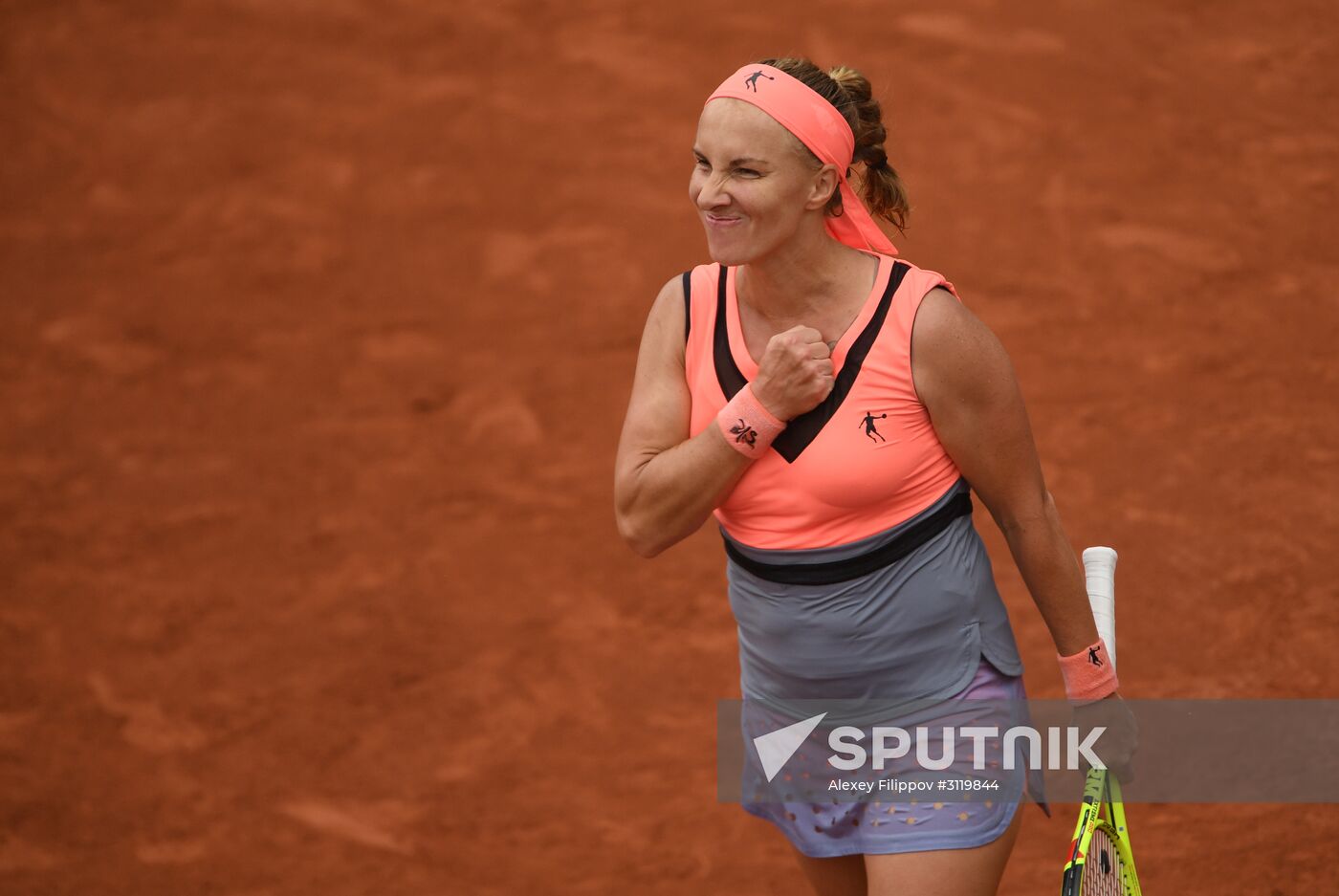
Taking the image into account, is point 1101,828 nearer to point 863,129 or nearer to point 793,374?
point 793,374

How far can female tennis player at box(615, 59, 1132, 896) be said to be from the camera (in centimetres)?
256

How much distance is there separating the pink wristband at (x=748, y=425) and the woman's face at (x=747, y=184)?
23cm

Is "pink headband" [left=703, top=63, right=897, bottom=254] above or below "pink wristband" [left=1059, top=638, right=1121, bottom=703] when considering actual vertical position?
above

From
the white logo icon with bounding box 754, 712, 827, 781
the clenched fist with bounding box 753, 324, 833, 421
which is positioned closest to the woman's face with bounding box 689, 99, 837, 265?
the clenched fist with bounding box 753, 324, 833, 421

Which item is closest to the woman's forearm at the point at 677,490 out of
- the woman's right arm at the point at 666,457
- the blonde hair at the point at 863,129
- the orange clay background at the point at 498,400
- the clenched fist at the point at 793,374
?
the woman's right arm at the point at 666,457

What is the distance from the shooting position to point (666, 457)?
2.64m

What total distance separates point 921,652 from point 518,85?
614 centimetres

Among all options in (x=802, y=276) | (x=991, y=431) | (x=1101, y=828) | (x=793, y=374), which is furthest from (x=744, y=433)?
(x=1101, y=828)

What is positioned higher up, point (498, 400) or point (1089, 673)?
point (1089, 673)

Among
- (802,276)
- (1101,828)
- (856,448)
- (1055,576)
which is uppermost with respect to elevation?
(802,276)

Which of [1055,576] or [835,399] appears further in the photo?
[1055,576]

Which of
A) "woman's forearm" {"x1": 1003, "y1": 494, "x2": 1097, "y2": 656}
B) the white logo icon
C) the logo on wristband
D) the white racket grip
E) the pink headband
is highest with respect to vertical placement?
the pink headband

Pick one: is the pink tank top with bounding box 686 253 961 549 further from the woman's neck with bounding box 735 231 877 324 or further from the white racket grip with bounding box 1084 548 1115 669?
the white racket grip with bounding box 1084 548 1115 669

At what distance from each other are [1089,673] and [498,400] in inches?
175
